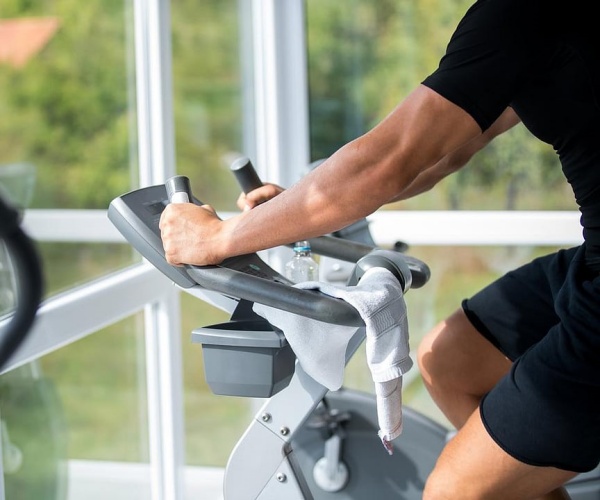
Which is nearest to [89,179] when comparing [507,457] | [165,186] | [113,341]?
[113,341]

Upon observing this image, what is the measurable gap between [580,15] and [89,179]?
1.24m

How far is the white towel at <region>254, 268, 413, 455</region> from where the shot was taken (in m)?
1.32

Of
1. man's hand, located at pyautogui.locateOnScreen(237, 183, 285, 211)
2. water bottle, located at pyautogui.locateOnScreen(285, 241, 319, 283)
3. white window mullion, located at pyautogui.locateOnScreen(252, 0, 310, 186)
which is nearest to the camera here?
man's hand, located at pyautogui.locateOnScreen(237, 183, 285, 211)

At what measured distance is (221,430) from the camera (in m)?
3.18

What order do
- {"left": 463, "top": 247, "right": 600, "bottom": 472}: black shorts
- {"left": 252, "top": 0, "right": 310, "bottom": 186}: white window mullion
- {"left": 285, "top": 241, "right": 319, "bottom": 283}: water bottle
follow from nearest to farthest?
1. {"left": 463, "top": 247, "right": 600, "bottom": 472}: black shorts
2. {"left": 285, "top": 241, "right": 319, "bottom": 283}: water bottle
3. {"left": 252, "top": 0, "right": 310, "bottom": 186}: white window mullion

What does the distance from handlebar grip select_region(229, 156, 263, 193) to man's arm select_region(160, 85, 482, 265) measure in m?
0.32

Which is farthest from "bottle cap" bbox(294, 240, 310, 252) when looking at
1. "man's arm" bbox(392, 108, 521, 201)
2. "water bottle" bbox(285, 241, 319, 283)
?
"man's arm" bbox(392, 108, 521, 201)

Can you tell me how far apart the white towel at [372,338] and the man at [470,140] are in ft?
0.38

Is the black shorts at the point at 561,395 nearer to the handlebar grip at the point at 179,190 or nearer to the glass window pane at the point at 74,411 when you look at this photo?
the handlebar grip at the point at 179,190

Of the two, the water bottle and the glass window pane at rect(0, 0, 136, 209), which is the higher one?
the glass window pane at rect(0, 0, 136, 209)

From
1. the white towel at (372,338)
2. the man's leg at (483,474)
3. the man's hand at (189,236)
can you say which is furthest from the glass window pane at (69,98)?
the man's leg at (483,474)

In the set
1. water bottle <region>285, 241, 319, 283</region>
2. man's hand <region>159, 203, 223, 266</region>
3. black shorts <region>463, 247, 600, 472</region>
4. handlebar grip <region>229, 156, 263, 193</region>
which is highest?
handlebar grip <region>229, 156, 263, 193</region>

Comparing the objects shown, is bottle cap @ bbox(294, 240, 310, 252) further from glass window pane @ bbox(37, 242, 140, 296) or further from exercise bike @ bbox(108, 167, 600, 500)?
glass window pane @ bbox(37, 242, 140, 296)

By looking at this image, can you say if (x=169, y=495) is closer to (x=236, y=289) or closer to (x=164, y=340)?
(x=164, y=340)
